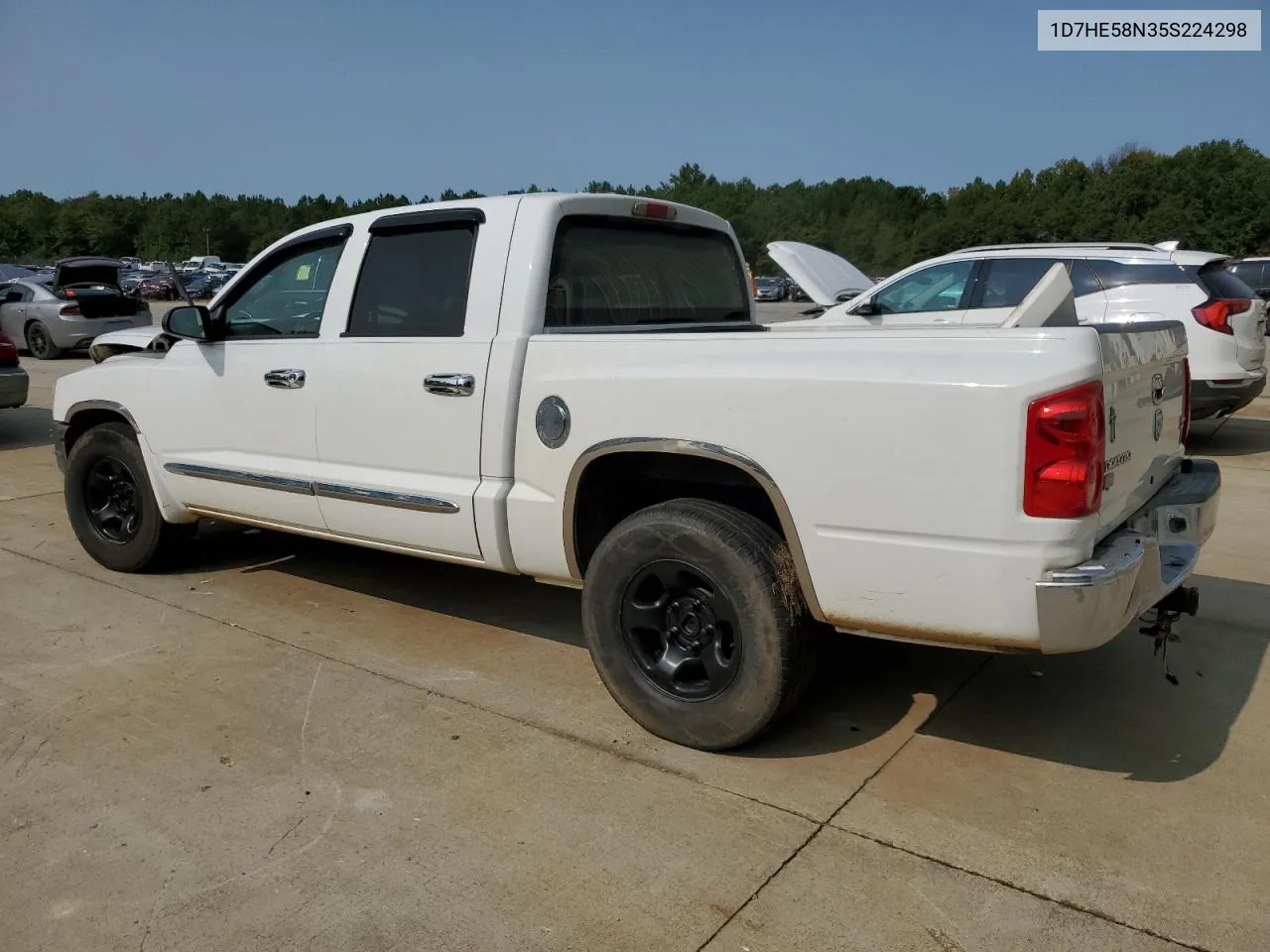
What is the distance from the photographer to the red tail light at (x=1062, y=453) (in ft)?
9.12

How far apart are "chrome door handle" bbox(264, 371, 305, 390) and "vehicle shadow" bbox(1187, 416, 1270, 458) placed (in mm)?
7732

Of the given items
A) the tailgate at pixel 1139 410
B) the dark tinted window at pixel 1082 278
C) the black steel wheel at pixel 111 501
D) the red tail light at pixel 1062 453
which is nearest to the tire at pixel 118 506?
the black steel wheel at pixel 111 501

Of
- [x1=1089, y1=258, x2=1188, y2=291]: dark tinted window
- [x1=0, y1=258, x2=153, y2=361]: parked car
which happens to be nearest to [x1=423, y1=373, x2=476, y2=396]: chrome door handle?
[x1=1089, y1=258, x2=1188, y2=291]: dark tinted window

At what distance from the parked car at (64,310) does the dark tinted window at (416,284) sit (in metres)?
15.1

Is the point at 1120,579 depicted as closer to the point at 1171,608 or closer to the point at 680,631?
the point at 1171,608

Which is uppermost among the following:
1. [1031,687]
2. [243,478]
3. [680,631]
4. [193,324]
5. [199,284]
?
[193,324]

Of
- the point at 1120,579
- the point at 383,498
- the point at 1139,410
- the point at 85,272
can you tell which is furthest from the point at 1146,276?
the point at 85,272

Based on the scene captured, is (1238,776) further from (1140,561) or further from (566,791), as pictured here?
(566,791)

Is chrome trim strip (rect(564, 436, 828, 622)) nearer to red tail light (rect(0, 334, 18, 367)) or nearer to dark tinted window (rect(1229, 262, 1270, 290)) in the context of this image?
red tail light (rect(0, 334, 18, 367))

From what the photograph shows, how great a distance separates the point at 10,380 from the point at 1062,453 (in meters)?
10.4

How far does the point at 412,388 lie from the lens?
416 centimetres

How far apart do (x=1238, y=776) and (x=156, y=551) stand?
5.02m

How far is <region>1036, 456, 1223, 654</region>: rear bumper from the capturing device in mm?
2824

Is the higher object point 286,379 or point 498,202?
point 498,202
